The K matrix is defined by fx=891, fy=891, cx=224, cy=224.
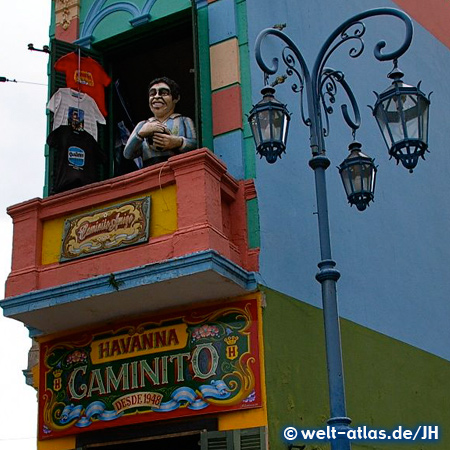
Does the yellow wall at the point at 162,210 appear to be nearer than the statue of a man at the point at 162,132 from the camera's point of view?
Yes

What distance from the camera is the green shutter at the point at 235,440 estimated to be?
9.25m

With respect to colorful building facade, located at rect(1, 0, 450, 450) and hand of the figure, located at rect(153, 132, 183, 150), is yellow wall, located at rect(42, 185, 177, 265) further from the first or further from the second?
hand of the figure, located at rect(153, 132, 183, 150)

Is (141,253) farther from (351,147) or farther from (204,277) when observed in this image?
(351,147)

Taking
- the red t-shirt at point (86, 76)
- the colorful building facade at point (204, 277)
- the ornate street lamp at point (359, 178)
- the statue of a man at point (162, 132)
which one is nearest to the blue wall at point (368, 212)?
the colorful building facade at point (204, 277)

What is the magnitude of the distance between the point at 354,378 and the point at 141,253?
3270 millimetres

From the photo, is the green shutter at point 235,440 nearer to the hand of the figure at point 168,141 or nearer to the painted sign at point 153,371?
the painted sign at point 153,371

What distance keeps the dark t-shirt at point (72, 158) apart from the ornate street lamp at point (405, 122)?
4.83 metres

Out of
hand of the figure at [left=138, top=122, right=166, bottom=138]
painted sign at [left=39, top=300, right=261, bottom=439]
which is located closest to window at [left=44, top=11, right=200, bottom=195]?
hand of the figure at [left=138, top=122, right=166, bottom=138]

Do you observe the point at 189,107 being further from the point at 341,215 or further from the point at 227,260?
→ the point at 227,260

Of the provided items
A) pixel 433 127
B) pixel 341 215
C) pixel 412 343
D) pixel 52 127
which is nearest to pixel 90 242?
pixel 52 127

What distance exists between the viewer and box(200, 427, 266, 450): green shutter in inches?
364

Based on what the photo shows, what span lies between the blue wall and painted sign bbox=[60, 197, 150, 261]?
1.38 m

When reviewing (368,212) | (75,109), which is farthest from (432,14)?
(75,109)

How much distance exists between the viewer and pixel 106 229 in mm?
10391
